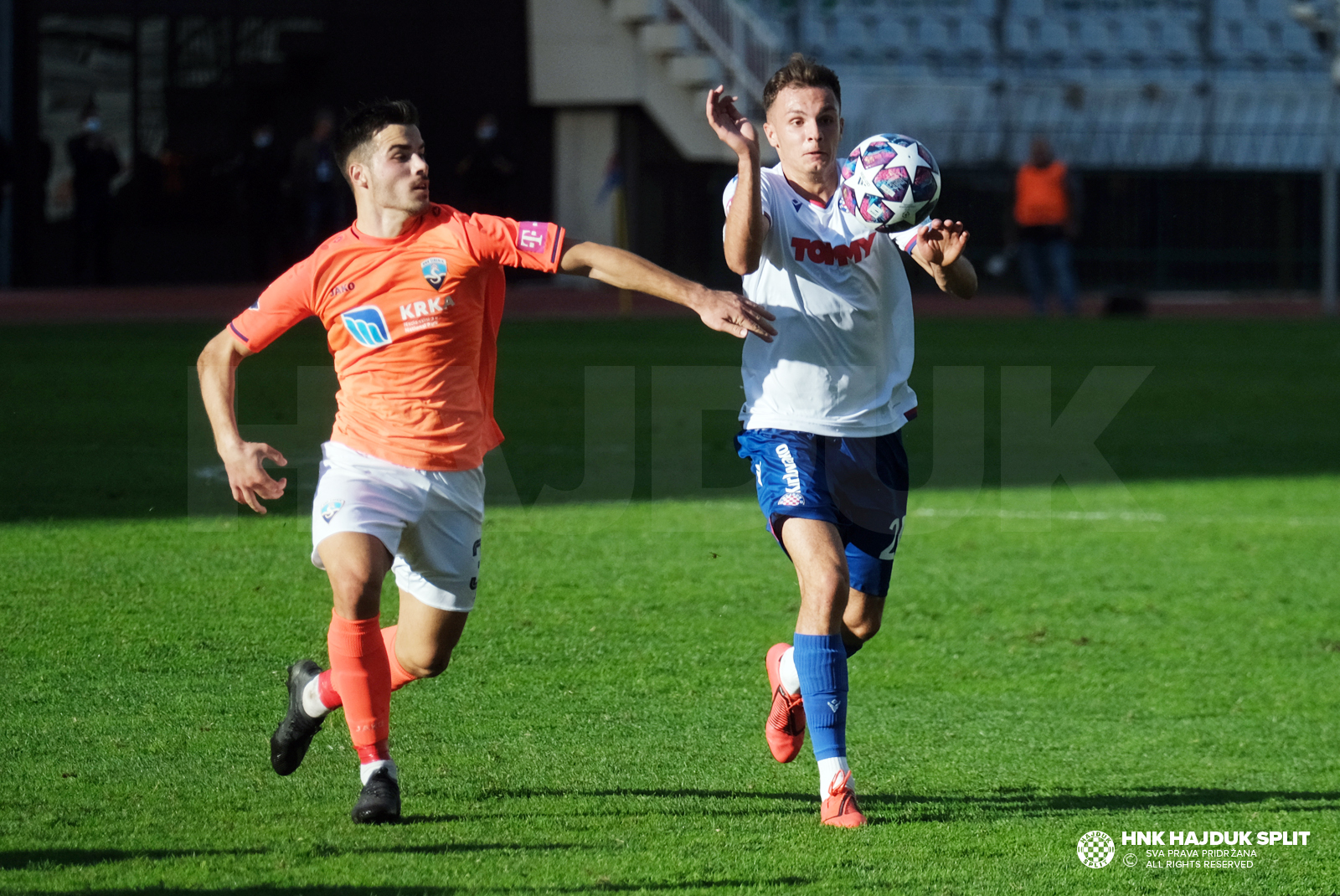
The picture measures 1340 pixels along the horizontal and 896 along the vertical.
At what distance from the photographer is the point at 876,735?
5.84 m

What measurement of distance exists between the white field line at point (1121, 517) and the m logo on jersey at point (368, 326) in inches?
224

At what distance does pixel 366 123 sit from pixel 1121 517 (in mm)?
6384

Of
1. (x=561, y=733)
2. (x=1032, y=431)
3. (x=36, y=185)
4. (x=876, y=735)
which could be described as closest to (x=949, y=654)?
(x=876, y=735)

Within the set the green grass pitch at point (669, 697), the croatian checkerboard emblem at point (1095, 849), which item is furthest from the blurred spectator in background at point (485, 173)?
the croatian checkerboard emblem at point (1095, 849)

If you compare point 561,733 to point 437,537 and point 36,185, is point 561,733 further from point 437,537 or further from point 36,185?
point 36,185

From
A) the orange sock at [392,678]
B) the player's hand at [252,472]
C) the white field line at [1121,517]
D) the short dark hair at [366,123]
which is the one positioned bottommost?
the white field line at [1121,517]

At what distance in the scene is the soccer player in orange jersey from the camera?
187 inches

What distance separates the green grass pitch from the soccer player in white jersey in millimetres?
575

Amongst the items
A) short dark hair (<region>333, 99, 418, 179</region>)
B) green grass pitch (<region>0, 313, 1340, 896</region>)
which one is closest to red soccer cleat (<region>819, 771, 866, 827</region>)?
green grass pitch (<region>0, 313, 1340, 896</region>)

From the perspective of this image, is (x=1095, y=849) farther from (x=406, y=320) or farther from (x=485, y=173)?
(x=485, y=173)

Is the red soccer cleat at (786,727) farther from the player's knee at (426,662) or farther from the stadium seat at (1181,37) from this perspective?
the stadium seat at (1181,37)

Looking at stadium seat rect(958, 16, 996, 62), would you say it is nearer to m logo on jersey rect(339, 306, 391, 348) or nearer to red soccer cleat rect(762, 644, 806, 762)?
red soccer cleat rect(762, 644, 806, 762)

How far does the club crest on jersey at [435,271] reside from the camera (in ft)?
16.0

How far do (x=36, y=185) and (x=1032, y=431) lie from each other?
16402 mm
